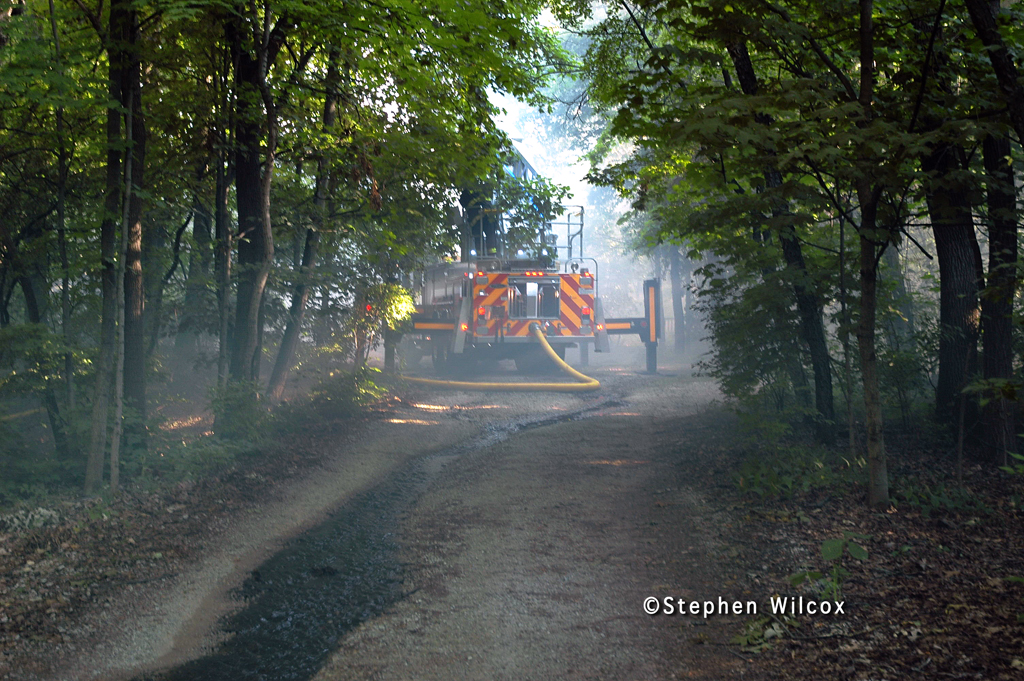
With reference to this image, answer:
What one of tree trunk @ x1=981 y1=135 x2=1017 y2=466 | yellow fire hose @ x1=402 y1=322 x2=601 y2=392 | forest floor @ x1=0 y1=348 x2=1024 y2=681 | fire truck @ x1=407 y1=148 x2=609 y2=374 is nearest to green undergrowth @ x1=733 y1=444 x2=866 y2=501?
forest floor @ x1=0 y1=348 x2=1024 y2=681

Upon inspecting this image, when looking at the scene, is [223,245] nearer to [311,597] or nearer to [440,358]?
[311,597]

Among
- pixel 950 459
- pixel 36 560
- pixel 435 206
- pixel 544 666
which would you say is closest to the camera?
pixel 544 666

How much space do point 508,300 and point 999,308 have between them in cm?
1093

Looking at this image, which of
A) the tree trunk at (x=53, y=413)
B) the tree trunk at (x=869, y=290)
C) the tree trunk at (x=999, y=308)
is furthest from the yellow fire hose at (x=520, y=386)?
the tree trunk at (x=869, y=290)

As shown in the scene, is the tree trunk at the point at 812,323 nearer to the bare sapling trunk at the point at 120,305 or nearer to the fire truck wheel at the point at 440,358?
the bare sapling trunk at the point at 120,305

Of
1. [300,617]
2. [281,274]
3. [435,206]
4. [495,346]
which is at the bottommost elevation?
[300,617]

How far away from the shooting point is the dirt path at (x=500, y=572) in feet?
12.7

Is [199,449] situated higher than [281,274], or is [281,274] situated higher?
[281,274]

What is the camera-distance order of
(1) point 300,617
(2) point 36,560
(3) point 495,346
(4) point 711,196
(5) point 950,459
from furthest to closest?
1. (3) point 495,346
2. (4) point 711,196
3. (5) point 950,459
4. (2) point 36,560
5. (1) point 300,617

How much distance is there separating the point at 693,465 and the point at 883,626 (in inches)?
174

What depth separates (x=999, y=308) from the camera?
6750mm

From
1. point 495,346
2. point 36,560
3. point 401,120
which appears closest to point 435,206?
point 401,120

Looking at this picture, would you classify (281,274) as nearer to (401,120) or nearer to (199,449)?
(401,120)

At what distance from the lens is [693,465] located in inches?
323
